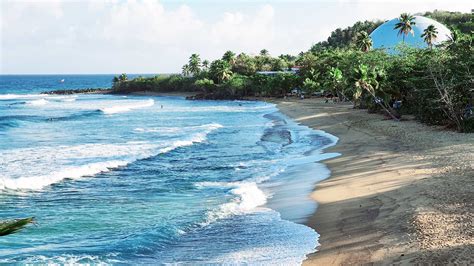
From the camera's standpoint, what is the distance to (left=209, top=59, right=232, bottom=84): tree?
9506cm

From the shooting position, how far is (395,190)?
15.8 meters

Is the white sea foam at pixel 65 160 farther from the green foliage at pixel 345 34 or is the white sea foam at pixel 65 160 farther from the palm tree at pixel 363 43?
the green foliage at pixel 345 34

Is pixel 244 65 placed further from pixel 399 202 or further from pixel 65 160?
pixel 399 202

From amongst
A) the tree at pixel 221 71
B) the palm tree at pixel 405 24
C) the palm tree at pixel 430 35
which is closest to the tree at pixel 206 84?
the tree at pixel 221 71

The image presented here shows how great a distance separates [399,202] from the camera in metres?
14.3

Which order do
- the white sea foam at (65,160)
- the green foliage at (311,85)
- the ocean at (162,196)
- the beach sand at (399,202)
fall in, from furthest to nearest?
the green foliage at (311,85) → the white sea foam at (65,160) → the ocean at (162,196) → the beach sand at (399,202)

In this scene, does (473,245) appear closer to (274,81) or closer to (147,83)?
(274,81)

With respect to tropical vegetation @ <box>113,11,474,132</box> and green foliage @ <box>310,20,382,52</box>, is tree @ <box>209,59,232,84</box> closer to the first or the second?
tropical vegetation @ <box>113,11,474,132</box>

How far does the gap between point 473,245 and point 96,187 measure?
1472 centimetres

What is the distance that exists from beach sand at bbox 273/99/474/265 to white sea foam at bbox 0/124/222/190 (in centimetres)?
1107

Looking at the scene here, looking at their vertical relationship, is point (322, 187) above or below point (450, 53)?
below

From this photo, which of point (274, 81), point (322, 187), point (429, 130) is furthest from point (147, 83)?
point (322, 187)

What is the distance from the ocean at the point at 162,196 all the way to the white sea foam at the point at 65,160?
58 millimetres

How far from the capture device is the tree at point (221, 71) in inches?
3743
